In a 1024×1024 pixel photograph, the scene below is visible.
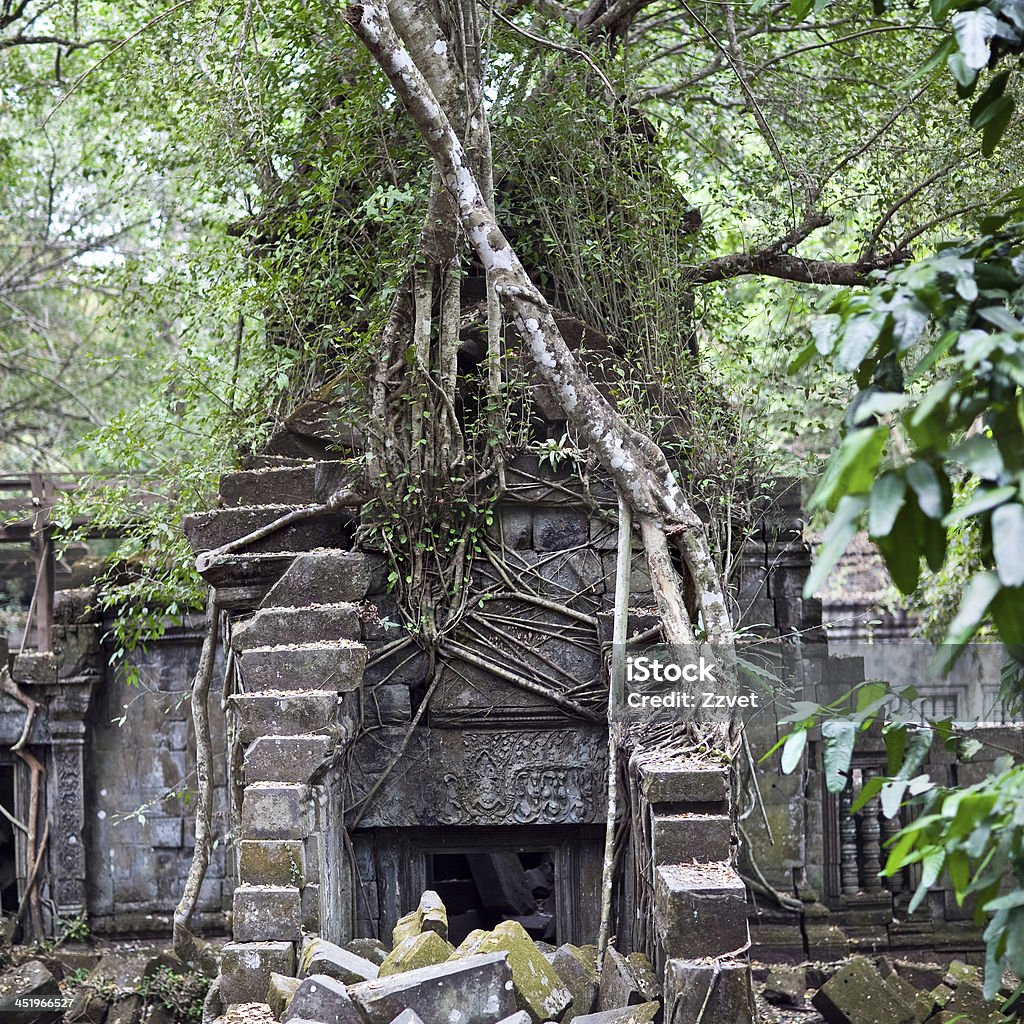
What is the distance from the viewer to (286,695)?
4961mm

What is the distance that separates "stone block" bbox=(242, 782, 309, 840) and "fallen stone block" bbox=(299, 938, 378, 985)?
50 cm

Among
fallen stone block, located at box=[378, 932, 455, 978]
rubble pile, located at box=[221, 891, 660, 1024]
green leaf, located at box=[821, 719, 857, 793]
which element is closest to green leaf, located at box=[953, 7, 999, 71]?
green leaf, located at box=[821, 719, 857, 793]

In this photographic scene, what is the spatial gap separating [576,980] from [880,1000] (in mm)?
2502

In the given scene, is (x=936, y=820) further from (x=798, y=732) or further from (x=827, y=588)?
(x=827, y=588)

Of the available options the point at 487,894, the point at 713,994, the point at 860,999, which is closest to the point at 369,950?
the point at 713,994

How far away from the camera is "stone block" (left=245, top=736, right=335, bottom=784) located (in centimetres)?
476

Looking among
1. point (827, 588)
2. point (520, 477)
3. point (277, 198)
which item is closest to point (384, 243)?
point (277, 198)

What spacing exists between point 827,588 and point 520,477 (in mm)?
12450

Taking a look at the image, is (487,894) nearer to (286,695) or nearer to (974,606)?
(286,695)

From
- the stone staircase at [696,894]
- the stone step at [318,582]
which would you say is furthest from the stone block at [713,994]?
the stone step at [318,582]

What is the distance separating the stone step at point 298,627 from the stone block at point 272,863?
3.32 ft

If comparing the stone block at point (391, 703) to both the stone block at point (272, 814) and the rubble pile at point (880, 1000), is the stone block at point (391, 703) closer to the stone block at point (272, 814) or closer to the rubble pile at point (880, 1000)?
the stone block at point (272, 814)

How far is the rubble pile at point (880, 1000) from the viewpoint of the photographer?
19.3ft

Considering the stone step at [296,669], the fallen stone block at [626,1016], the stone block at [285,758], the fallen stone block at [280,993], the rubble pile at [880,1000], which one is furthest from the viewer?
the rubble pile at [880,1000]
